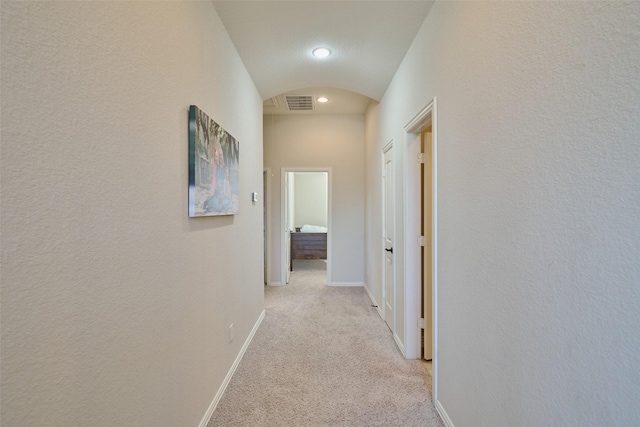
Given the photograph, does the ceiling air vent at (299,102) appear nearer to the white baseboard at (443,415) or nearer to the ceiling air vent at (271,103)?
the ceiling air vent at (271,103)

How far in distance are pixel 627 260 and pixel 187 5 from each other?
2.05 metres

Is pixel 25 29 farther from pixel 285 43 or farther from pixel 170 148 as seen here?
pixel 285 43

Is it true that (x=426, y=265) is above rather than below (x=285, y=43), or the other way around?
below

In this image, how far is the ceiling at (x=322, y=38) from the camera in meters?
2.06

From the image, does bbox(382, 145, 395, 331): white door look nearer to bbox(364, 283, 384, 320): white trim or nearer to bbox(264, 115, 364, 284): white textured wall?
bbox(364, 283, 384, 320): white trim

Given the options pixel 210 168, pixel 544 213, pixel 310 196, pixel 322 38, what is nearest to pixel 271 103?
pixel 322 38

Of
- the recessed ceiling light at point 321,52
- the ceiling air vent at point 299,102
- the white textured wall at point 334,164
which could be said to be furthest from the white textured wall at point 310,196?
the recessed ceiling light at point 321,52

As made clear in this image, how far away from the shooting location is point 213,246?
1976 millimetres

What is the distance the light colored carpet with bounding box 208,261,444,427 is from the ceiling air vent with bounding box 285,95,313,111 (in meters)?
2.85

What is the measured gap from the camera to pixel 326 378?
2.33 meters

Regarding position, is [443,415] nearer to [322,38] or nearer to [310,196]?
[322,38]

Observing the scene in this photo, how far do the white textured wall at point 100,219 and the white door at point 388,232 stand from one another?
1.99 meters

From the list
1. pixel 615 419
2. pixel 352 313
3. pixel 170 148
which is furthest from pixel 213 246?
pixel 352 313

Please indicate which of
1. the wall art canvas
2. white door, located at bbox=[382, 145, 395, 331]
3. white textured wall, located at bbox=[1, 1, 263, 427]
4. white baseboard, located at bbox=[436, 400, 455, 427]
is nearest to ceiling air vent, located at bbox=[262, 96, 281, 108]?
white door, located at bbox=[382, 145, 395, 331]
